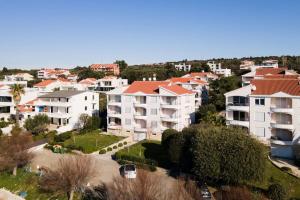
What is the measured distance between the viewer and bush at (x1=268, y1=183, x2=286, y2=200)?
35125mm

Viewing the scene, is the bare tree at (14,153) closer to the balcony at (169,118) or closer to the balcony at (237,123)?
the balcony at (169,118)

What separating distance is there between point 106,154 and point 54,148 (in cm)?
984

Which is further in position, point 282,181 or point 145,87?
point 145,87

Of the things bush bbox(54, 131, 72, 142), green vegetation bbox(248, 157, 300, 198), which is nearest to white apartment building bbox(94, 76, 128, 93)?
bush bbox(54, 131, 72, 142)

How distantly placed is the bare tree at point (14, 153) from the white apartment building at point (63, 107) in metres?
19.9

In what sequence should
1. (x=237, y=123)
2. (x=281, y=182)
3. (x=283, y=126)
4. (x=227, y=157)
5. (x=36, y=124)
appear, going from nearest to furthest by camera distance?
(x=227, y=157) < (x=281, y=182) < (x=283, y=126) < (x=237, y=123) < (x=36, y=124)

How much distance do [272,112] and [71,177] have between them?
31.0 meters

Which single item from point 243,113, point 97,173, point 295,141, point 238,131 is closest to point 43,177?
point 97,173

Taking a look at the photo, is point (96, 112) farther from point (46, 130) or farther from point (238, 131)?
point (238, 131)

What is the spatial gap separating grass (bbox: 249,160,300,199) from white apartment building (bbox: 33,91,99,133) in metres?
44.0

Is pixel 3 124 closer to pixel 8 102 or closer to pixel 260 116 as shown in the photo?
pixel 8 102

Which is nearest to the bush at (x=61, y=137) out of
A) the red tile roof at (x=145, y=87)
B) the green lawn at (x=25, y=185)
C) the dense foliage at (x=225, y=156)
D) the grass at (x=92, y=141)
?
the grass at (x=92, y=141)

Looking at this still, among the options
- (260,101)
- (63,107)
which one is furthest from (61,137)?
(260,101)

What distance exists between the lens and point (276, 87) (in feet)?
170
